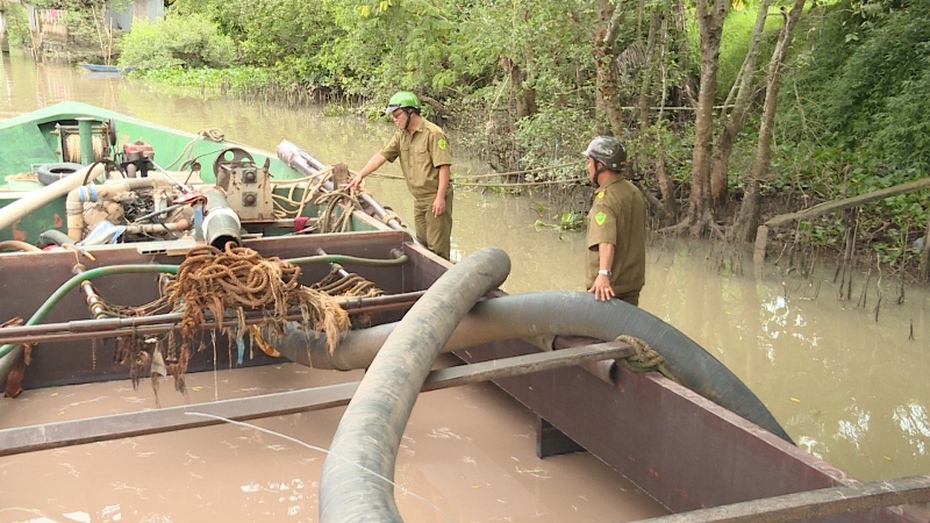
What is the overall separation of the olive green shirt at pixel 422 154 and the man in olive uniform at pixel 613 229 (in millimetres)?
2087

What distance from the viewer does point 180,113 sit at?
20594 millimetres

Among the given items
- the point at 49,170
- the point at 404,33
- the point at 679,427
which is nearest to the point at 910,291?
the point at 679,427

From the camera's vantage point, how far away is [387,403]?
2613 mm

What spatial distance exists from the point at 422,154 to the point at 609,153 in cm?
230

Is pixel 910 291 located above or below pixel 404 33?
below

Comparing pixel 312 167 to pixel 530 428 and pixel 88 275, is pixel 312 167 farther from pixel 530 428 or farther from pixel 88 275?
pixel 530 428

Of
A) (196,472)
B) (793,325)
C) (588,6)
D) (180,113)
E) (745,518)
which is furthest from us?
(180,113)

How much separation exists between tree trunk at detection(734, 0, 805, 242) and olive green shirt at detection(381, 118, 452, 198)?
145 inches

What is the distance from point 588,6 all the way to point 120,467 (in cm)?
723

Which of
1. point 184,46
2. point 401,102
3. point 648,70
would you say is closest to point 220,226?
point 401,102

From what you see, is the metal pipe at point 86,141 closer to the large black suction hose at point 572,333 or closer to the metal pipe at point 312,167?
the metal pipe at point 312,167

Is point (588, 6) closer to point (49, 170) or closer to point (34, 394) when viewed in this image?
point (49, 170)

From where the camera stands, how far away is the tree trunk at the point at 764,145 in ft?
25.5

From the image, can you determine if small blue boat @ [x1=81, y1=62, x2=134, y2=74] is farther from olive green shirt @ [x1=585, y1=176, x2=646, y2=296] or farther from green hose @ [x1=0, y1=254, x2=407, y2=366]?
olive green shirt @ [x1=585, y1=176, x2=646, y2=296]
